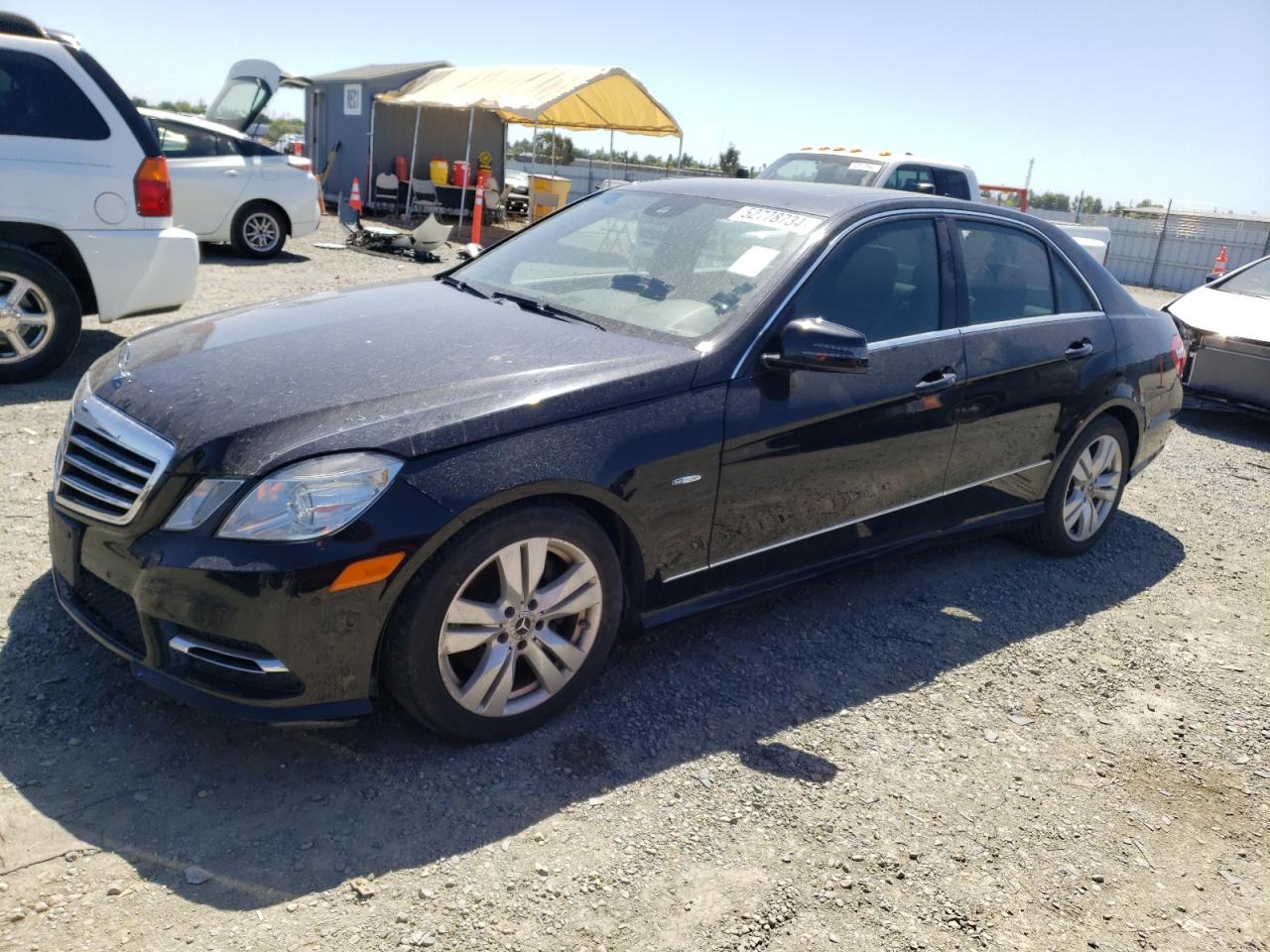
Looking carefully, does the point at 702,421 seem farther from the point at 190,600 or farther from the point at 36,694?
the point at 36,694

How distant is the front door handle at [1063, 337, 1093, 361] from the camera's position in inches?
183

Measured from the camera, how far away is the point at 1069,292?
482cm

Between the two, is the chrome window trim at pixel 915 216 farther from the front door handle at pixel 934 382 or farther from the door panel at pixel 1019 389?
the front door handle at pixel 934 382

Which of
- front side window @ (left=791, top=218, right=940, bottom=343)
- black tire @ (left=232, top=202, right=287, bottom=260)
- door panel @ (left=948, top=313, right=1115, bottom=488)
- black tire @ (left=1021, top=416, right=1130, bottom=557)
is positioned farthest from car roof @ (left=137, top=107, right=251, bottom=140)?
black tire @ (left=1021, top=416, right=1130, bottom=557)

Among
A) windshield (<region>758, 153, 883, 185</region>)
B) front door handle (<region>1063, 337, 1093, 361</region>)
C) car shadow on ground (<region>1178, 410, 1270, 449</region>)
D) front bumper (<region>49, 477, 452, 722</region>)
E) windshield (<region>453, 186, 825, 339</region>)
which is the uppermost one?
windshield (<region>758, 153, 883, 185</region>)

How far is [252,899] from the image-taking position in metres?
2.48

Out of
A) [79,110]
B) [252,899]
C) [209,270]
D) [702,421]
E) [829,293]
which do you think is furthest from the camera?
[209,270]

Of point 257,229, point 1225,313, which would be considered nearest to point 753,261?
point 1225,313

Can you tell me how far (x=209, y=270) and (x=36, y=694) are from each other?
916cm

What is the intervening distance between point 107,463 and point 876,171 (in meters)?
10.6

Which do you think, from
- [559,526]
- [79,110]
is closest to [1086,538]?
[559,526]

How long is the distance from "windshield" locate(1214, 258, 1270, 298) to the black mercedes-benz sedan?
17.0 feet

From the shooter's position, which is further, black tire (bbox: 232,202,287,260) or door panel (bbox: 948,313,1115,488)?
black tire (bbox: 232,202,287,260)

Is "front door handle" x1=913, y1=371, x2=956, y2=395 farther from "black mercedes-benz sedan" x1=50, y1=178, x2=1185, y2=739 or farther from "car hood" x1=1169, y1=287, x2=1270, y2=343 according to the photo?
"car hood" x1=1169, y1=287, x2=1270, y2=343
